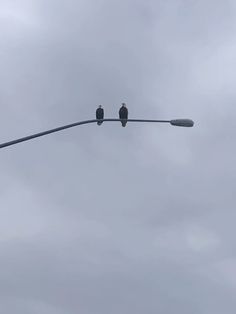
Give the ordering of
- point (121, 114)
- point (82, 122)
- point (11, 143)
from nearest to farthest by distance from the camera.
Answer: point (11, 143)
point (82, 122)
point (121, 114)

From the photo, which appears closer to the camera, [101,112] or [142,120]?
[142,120]

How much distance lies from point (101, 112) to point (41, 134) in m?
11.3

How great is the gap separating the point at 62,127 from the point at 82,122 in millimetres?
877

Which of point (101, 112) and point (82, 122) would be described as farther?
point (101, 112)

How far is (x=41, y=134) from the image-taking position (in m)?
24.2

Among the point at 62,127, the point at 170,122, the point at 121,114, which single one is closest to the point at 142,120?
the point at 170,122

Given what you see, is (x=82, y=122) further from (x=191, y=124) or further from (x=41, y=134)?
(x=191, y=124)

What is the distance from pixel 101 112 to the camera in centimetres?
3541

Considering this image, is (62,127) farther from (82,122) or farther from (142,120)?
(142,120)

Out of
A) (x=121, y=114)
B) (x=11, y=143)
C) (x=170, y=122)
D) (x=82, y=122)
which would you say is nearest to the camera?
(x=11, y=143)

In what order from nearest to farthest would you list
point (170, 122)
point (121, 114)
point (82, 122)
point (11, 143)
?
point (11, 143) < point (82, 122) < point (170, 122) < point (121, 114)

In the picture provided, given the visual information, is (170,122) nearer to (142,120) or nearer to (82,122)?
(142,120)

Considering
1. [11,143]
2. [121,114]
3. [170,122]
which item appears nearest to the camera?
[11,143]

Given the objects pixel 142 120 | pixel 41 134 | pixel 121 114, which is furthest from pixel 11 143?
pixel 121 114
